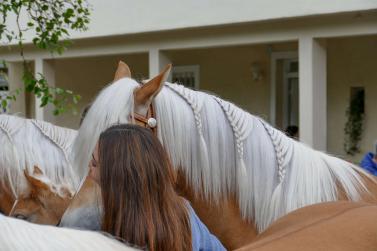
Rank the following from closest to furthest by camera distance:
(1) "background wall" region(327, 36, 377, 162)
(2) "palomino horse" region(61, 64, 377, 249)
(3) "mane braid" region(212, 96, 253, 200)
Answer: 1. (2) "palomino horse" region(61, 64, 377, 249)
2. (3) "mane braid" region(212, 96, 253, 200)
3. (1) "background wall" region(327, 36, 377, 162)

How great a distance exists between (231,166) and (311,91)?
6816 millimetres

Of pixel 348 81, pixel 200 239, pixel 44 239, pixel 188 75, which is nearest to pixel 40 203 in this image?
pixel 200 239

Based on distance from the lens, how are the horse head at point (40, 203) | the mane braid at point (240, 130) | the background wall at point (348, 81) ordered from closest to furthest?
1. the mane braid at point (240, 130)
2. the horse head at point (40, 203)
3. the background wall at point (348, 81)

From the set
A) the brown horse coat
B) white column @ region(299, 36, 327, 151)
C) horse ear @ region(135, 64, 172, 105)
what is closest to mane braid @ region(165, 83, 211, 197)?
horse ear @ region(135, 64, 172, 105)

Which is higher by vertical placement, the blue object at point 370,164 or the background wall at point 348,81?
the background wall at point 348,81

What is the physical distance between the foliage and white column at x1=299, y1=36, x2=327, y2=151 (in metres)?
1.41

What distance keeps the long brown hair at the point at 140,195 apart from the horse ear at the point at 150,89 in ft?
3.41

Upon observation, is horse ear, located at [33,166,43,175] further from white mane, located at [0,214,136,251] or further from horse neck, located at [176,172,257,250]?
white mane, located at [0,214,136,251]

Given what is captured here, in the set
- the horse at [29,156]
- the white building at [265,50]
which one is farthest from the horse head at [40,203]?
the white building at [265,50]

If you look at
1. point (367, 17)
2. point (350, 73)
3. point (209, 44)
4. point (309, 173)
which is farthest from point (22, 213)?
point (350, 73)

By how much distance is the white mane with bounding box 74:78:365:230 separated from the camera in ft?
10.5

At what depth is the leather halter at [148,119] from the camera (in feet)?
9.80

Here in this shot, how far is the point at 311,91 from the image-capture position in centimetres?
989

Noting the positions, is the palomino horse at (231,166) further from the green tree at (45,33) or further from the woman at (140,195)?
the green tree at (45,33)
